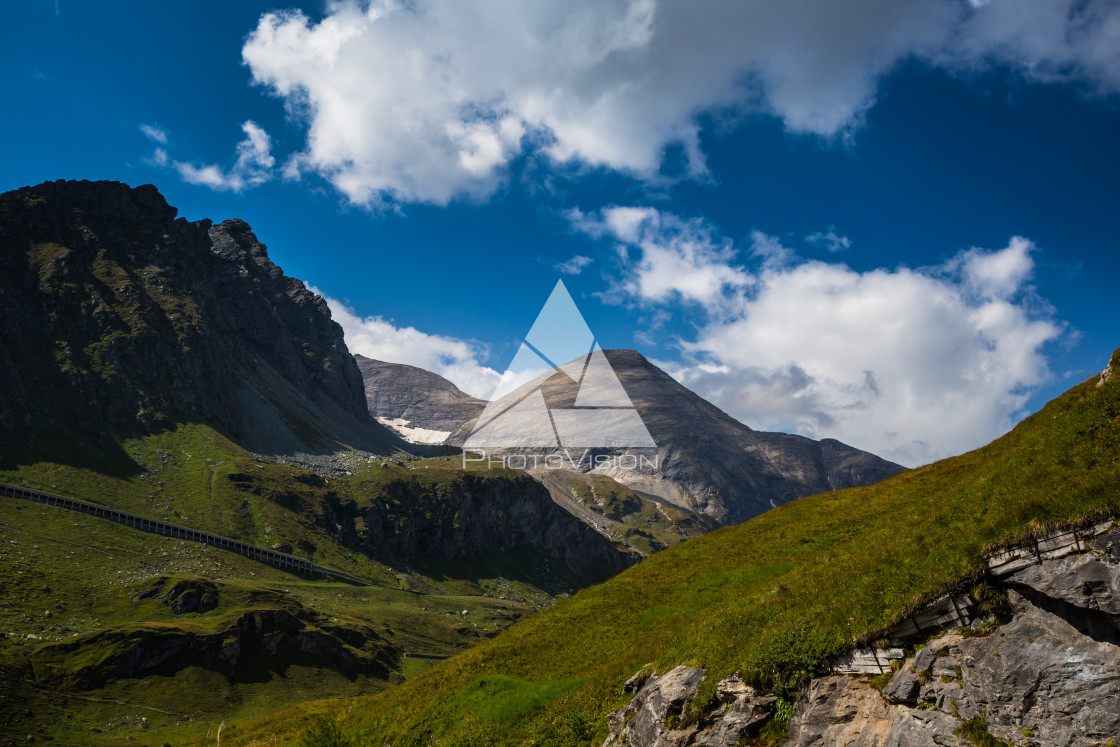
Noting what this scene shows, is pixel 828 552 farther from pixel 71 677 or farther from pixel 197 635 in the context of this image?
pixel 197 635

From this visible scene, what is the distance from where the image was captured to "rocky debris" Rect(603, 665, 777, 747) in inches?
840

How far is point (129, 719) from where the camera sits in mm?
147250

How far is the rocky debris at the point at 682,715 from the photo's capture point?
21328mm

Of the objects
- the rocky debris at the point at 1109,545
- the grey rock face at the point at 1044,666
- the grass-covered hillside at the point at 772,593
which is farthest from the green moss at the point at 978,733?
the rocky debris at the point at 1109,545

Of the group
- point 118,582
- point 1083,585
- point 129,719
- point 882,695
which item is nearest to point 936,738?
point 882,695

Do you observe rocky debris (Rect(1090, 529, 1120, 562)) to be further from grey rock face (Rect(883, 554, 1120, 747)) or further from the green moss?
the green moss

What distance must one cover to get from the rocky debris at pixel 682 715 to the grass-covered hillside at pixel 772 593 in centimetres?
73

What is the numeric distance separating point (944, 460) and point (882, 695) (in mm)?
36018

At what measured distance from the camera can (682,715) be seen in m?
23.5

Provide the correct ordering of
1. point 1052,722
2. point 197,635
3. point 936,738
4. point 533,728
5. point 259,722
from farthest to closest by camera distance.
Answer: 1. point 197,635
2. point 259,722
3. point 533,728
4. point 936,738
5. point 1052,722

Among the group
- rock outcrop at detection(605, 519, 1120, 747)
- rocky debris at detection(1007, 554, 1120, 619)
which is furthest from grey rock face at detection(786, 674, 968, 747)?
rocky debris at detection(1007, 554, 1120, 619)

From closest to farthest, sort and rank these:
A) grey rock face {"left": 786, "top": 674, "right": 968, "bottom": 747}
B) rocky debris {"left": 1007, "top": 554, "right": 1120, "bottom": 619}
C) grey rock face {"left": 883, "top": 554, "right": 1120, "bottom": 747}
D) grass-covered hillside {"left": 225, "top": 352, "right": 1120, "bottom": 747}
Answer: grey rock face {"left": 883, "top": 554, "right": 1120, "bottom": 747}
rocky debris {"left": 1007, "top": 554, "right": 1120, "bottom": 619}
grey rock face {"left": 786, "top": 674, "right": 968, "bottom": 747}
grass-covered hillside {"left": 225, "top": 352, "right": 1120, "bottom": 747}

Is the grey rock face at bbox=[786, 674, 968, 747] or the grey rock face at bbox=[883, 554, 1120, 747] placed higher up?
the grey rock face at bbox=[883, 554, 1120, 747]

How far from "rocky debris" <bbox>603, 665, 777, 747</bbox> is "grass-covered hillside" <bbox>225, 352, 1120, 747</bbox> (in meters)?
0.73
